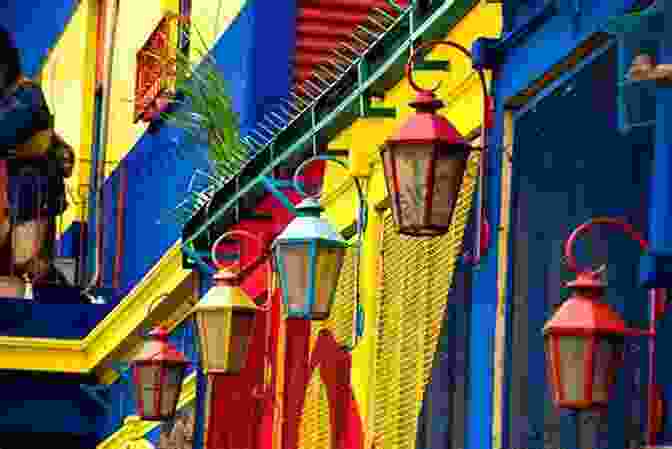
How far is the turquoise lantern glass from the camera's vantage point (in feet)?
33.5

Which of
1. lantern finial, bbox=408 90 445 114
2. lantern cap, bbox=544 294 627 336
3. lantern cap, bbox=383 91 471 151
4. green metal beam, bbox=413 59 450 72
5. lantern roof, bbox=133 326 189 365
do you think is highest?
green metal beam, bbox=413 59 450 72

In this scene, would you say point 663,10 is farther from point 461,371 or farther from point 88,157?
point 88,157

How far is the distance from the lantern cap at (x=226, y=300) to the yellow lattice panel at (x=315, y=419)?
526mm

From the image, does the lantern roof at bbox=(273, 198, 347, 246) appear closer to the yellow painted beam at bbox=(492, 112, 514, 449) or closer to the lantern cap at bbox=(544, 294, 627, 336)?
the yellow painted beam at bbox=(492, 112, 514, 449)

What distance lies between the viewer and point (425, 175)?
826 centimetres

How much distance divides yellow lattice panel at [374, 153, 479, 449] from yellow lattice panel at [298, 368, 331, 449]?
37.3 inches

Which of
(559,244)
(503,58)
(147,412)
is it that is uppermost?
(503,58)

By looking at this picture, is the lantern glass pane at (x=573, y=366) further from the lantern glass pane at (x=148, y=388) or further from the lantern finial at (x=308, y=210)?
the lantern glass pane at (x=148, y=388)

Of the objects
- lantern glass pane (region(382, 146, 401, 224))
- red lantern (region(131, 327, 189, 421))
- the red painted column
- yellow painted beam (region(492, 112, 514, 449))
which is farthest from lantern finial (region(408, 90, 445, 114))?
red lantern (region(131, 327, 189, 421))

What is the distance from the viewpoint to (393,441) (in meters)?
10.1

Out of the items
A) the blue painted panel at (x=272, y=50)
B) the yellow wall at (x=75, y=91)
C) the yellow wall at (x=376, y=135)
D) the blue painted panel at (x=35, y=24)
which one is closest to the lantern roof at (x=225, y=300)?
the yellow wall at (x=376, y=135)

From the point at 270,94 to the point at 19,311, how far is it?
20.8 feet

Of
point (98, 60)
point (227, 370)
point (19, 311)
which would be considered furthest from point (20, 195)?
point (227, 370)

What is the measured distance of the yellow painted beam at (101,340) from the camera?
17.4 metres
